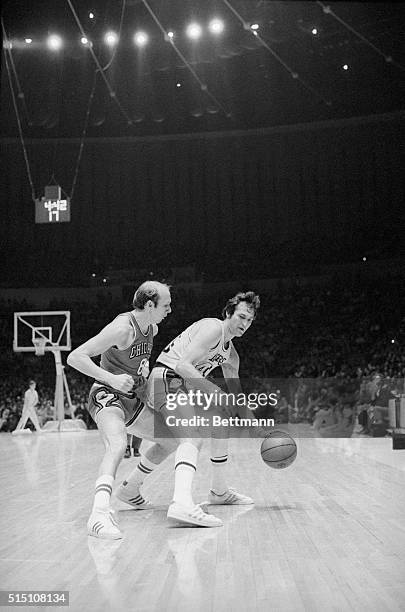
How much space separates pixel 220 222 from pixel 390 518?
12.2 metres

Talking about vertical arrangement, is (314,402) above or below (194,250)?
below

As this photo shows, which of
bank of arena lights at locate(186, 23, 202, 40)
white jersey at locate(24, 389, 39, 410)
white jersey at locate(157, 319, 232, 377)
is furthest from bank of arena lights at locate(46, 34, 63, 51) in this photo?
white jersey at locate(157, 319, 232, 377)

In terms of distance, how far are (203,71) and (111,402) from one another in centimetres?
1119

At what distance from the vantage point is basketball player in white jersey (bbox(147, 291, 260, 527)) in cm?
333

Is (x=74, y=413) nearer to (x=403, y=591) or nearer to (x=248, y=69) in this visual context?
(x=248, y=69)

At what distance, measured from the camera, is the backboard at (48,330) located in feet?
45.2

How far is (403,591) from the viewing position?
2.14 meters

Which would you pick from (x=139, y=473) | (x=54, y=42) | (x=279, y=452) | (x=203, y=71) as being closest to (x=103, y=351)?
(x=139, y=473)

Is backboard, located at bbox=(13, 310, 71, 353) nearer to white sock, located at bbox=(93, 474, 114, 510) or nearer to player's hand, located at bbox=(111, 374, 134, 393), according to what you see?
player's hand, located at bbox=(111, 374, 134, 393)

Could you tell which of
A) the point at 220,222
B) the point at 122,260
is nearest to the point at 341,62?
the point at 220,222

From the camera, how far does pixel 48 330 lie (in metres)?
14.3

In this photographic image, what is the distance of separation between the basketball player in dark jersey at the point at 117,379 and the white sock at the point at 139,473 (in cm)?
18

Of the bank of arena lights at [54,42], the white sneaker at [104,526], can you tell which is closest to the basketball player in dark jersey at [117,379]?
the white sneaker at [104,526]

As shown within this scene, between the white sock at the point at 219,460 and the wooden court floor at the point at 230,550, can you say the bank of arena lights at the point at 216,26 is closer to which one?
the wooden court floor at the point at 230,550
